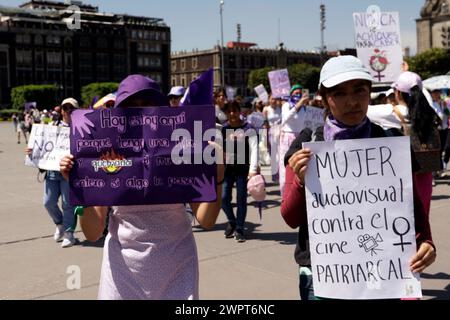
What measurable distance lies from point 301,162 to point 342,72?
1.30 feet

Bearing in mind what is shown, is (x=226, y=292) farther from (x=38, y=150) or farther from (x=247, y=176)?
(x=38, y=150)

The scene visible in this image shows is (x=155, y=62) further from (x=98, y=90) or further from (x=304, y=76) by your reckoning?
(x=304, y=76)

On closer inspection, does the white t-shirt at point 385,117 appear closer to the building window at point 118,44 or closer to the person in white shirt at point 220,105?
the person in white shirt at point 220,105

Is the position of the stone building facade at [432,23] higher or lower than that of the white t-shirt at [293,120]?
higher

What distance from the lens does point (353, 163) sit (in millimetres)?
2205

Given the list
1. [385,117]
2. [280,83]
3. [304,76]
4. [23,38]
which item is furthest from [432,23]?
[385,117]

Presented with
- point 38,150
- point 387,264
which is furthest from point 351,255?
point 38,150

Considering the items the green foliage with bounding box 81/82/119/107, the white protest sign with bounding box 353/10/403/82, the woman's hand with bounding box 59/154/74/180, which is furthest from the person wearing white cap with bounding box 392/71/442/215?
the green foliage with bounding box 81/82/119/107

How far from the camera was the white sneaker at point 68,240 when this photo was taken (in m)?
6.59

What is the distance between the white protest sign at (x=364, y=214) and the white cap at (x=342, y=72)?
0.25 m

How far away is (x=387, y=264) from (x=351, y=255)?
0.14 meters

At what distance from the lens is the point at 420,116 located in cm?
494

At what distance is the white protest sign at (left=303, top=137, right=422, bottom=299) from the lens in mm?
2184

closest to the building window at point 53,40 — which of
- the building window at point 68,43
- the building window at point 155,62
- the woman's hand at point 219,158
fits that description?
the building window at point 68,43
